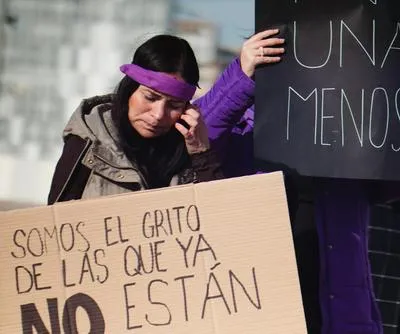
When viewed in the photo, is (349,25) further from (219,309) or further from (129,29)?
(129,29)

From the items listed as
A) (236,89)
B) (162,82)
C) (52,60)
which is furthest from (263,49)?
(52,60)

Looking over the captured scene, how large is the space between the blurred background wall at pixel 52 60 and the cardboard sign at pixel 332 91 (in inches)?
108

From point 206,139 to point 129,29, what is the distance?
2948 millimetres

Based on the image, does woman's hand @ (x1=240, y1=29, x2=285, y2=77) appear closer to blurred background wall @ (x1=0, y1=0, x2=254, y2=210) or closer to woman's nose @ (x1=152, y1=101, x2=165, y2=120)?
woman's nose @ (x1=152, y1=101, x2=165, y2=120)

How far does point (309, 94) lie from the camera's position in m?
2.20

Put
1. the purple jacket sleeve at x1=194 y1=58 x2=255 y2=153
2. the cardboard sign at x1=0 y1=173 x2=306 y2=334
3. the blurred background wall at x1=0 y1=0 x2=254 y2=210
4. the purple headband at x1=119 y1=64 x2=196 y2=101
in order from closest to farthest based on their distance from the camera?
the cardboard sign at x1=0 y1=173 x2=306 y2=334 → the purple headband at x1=119 y1=64 x2=196 y2=101 → the purple jacket sleeve at x1=194 y1=58 x2=255 y2=153 → the blurred background wall at x1=0 y1=0 x2=254 y2=210

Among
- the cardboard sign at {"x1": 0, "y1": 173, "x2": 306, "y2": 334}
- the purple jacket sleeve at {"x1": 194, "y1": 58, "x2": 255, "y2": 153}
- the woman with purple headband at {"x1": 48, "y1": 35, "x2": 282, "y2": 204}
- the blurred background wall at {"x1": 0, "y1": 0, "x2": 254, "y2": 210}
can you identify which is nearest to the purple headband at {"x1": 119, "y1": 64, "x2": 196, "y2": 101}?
the woman with purple headband at {"x1": 48, "y1": 35, "x2": 282, "y2": 204}

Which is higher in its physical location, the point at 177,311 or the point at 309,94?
the point at 309,94

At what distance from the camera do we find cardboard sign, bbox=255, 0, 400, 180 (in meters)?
2.17

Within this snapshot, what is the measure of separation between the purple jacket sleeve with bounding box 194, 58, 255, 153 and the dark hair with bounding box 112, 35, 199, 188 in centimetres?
10

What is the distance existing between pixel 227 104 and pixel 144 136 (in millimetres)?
239

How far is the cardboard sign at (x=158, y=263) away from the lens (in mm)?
1883

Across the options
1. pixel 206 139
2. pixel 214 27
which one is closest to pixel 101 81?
pixel 214 27

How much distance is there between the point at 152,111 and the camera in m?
2.14
